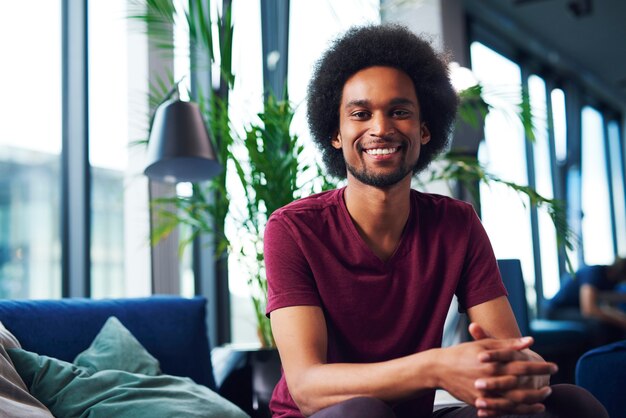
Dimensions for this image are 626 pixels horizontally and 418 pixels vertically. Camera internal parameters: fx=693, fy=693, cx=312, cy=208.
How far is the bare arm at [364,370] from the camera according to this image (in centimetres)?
115

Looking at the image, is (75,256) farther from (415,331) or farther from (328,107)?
(415,331)

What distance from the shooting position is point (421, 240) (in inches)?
63.2

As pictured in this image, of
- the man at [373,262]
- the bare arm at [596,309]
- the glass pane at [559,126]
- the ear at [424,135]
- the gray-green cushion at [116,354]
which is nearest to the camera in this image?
the man at [373,262]

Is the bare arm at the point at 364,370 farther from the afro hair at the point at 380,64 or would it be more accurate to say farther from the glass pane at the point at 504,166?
the glass pane at the point at 504,166

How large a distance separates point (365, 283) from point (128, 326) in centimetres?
100

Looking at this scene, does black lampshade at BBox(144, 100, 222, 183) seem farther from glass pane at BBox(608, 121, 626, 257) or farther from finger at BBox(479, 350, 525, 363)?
glass pane at BBox(608, 121, 626, 257)

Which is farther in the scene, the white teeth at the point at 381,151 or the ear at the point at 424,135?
the ear at the point at 424,135

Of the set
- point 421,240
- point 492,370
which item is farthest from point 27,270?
point 492,370

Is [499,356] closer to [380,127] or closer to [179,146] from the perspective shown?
[380,127]

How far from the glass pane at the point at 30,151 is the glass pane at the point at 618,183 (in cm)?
881

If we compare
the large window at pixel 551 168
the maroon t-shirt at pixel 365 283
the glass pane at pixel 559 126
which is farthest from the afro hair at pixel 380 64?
the glass pane at pixel 559 126

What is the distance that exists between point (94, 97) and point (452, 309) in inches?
74.5

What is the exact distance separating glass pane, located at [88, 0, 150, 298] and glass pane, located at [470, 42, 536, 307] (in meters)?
3.51

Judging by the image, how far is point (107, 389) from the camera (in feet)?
5.98
